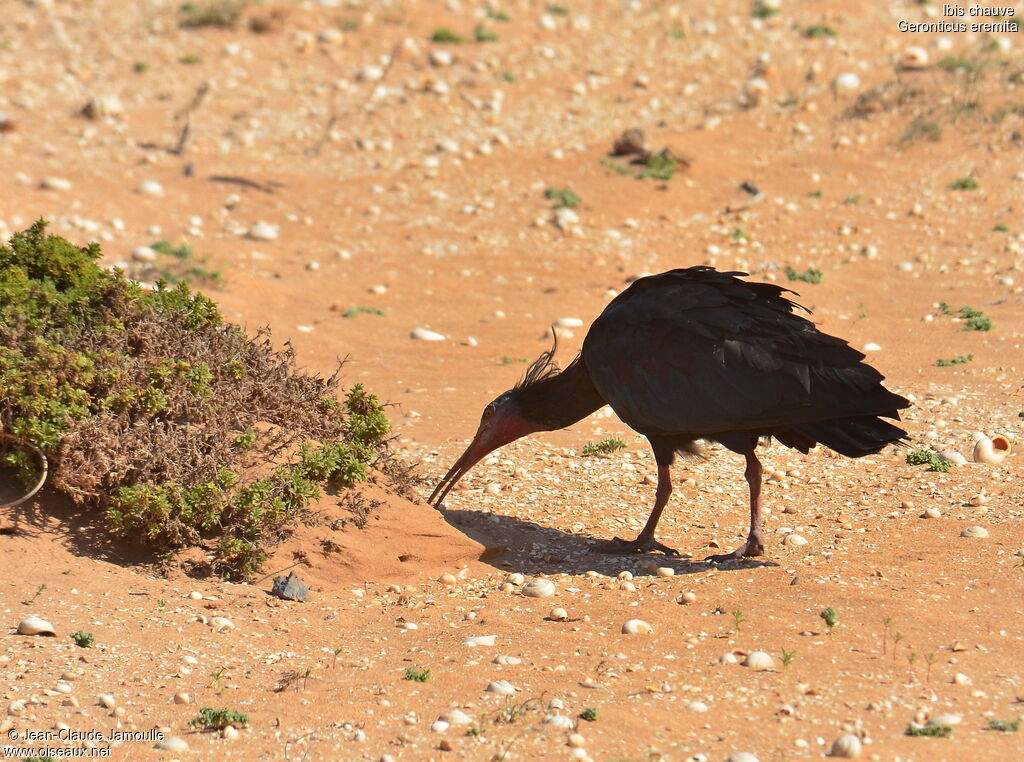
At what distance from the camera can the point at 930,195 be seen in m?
14.1

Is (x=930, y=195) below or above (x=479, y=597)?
above

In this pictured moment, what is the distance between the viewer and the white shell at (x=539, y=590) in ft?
21.5

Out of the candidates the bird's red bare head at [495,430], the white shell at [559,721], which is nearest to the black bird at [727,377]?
the bird's red bare head at [495,430]

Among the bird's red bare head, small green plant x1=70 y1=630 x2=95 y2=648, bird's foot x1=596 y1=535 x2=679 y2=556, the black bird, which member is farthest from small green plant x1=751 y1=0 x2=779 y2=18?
small green plant x1=70 y1=630 x2=95 y2=648

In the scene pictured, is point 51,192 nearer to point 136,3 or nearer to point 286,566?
point 136,3

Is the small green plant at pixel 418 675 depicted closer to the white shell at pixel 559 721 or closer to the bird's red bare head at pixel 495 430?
the white shell at pixel 559 721

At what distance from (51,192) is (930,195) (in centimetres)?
1038

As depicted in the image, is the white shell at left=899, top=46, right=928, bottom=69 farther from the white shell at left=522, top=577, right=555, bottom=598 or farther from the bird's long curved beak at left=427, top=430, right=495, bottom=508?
the white shell at left=522, top=577, right=555, bottom=598

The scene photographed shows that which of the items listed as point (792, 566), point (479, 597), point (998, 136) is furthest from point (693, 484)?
point (998, 136)

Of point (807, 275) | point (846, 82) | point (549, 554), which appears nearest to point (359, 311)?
point (807, 275)

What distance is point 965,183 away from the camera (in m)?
14.1

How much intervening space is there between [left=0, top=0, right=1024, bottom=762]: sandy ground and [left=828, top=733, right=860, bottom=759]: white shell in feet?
0.47

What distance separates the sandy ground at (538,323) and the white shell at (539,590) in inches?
3.7

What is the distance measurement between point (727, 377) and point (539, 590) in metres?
1.63
